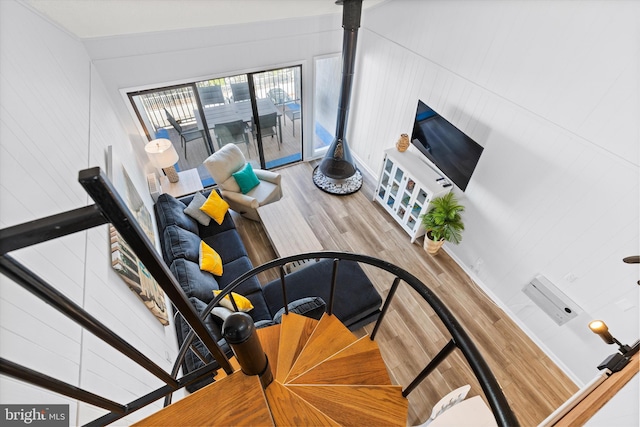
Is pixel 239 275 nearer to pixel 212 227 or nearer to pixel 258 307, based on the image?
pixel 258 307

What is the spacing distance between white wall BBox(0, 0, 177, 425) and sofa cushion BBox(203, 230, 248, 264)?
1385mm

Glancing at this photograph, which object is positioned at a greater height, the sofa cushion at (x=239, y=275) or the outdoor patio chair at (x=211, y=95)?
the outdoor patio chair at (x=211, y=95)

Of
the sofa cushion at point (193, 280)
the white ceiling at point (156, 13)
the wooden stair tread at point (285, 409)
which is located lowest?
the sofa cushion at point (193, 280)

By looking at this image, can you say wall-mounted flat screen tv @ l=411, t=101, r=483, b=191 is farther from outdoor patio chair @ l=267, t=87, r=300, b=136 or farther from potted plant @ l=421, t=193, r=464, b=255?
outdoor patio chair @ l=267, t=87, r=300, b=136

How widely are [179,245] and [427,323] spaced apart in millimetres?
3058

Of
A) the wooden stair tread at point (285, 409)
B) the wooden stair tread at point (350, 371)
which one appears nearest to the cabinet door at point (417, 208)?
the wooden stair tread at point (350, 371)

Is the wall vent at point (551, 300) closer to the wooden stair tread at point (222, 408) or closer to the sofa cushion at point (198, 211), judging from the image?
the wooden stair tread at point (222, 408)

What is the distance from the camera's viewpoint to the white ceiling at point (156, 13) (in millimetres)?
2572

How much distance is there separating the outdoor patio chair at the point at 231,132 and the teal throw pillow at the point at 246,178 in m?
0.77

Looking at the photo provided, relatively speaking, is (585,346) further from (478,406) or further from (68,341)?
(68,341)

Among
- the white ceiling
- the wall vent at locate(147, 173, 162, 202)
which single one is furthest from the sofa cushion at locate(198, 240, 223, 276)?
the white ceiling

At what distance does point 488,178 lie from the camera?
11.4 ft

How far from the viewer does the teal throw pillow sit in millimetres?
4570

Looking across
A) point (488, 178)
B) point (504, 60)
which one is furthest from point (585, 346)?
point (504, 60)
